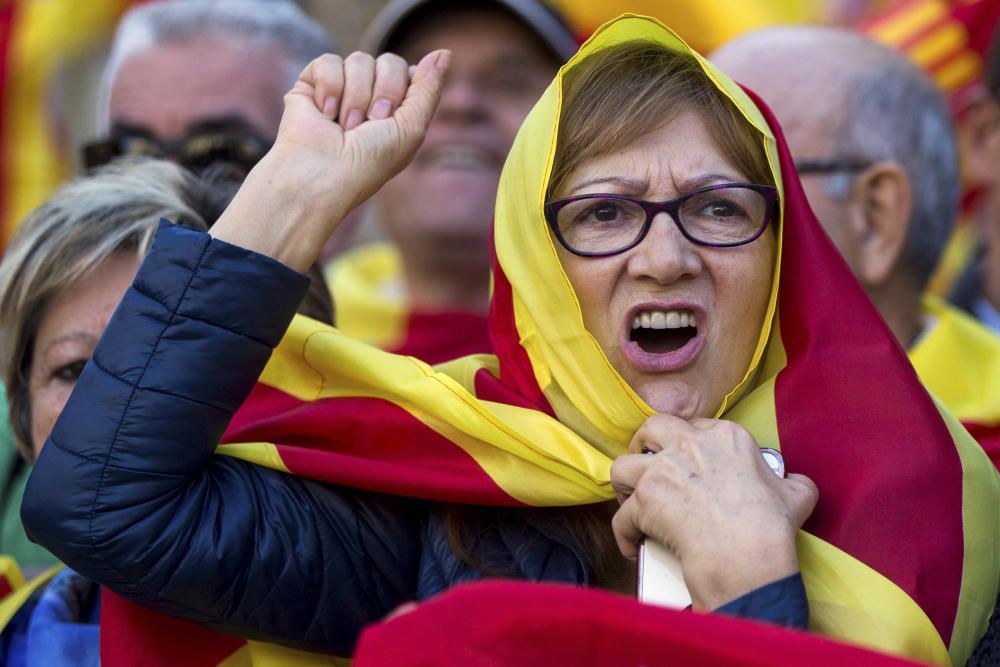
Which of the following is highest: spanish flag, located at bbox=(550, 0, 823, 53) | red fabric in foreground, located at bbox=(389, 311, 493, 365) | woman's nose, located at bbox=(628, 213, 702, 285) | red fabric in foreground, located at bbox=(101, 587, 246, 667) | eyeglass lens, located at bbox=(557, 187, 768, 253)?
spanish flag, located at bbox=(550, 0, 823, 53)

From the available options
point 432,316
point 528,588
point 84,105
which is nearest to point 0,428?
point 432,316

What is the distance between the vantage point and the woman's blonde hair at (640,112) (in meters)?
2.23

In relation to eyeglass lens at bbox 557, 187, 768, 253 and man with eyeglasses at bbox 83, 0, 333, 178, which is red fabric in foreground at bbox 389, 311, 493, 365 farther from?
eyeglass lens at bbox 557, 187, 768, 253

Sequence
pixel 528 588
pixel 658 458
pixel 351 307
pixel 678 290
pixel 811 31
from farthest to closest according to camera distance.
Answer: pixel 351 307 < pixel 811 31 < pixel 678 290 < pixel 658 458 < pixel 528 588

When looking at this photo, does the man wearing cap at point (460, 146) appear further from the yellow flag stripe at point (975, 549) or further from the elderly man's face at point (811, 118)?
the yellow flag stripe at point (975, 549)

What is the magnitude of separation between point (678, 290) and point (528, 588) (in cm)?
65

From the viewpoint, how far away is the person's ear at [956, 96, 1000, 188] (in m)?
3.94

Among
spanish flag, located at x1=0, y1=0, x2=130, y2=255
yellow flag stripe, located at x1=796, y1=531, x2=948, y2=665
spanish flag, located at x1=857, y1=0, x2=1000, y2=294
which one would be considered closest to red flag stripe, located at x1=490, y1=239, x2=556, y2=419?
yellow flag stripe, located at x1=796, y1=531, x2=948, y2=665

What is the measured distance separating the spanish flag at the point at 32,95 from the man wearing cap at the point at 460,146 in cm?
169

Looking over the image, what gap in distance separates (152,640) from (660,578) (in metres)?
0.81

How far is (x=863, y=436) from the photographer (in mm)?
2082

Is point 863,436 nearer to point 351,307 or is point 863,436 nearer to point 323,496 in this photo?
point 323,496

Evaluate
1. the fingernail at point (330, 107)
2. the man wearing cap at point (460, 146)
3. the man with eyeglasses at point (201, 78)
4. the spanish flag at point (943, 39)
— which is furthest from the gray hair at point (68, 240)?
the spanish flag at point (943, 39)

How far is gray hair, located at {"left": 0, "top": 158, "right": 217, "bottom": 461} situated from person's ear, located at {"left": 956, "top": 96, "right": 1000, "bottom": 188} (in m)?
2.29
